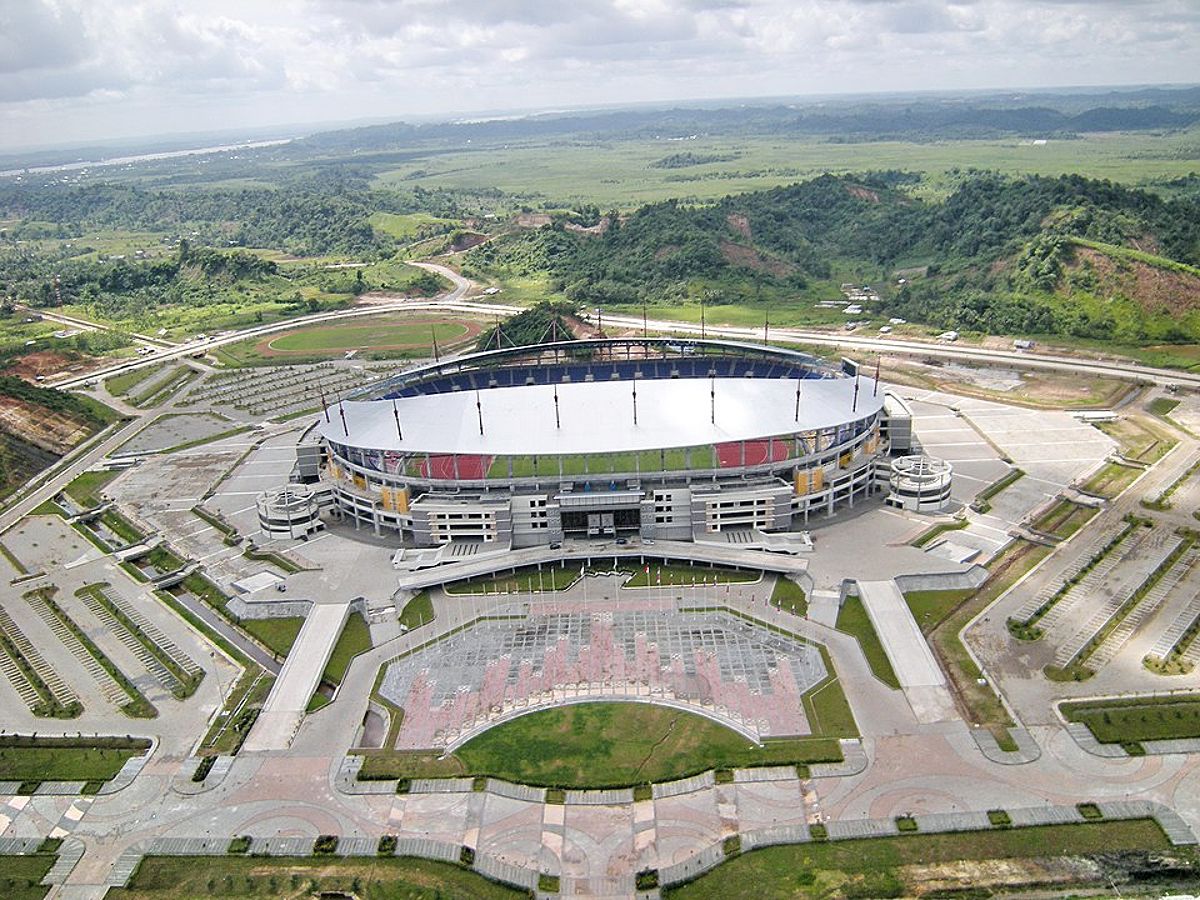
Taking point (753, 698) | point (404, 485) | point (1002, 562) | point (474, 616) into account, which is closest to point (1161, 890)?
point (753, 698)

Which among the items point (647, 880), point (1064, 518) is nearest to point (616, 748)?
point (647, 880)

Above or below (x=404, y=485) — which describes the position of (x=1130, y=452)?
below

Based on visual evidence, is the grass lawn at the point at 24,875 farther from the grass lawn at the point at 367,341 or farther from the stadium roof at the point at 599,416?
the grass lawn at the point at 367,341

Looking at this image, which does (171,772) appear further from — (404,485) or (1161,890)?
(1161,890)

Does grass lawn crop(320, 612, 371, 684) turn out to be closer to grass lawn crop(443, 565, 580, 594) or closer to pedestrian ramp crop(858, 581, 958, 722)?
grass lawn crop(443, 565, 580, 594)

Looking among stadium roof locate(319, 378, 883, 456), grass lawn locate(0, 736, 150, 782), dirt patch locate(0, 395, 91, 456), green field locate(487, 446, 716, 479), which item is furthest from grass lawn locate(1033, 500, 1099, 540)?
dirt patch locate(0, 395, 91, 456)

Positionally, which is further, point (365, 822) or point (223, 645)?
point (223, 645)

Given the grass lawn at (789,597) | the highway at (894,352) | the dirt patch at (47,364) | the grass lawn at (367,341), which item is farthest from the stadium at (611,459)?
the dirt patch at (47,364)

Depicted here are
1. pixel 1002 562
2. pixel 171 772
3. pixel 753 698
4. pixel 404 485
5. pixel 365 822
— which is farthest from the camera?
pixel 404 485

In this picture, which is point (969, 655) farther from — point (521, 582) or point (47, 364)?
point (47, 364)
